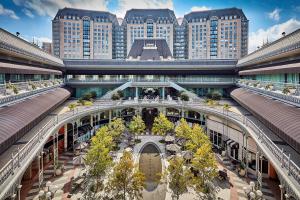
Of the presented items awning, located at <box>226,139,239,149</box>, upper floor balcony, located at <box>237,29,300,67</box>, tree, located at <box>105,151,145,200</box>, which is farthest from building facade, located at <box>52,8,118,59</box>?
tree, located at <box>105,151,145,200</box>

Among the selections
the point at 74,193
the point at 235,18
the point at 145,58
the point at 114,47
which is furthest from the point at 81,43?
the point at 74,193

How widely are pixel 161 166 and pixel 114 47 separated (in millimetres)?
109338

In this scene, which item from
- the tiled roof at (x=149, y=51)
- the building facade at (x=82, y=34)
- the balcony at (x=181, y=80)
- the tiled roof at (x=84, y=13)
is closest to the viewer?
the balcony at (x=181, y=80)

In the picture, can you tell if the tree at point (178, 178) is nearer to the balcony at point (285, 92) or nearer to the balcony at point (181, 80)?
the balcony at point (285, 92)

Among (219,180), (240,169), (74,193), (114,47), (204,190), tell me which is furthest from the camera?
(114,47)

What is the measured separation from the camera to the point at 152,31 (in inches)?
4774

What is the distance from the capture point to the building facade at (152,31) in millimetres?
114562

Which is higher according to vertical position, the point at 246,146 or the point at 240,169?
the point at 246,146

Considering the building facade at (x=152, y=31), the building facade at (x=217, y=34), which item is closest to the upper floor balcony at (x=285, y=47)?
the building facade at (x=217, y=34)

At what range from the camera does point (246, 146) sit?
25781 mm

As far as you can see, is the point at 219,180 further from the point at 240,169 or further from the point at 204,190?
the point at 204,190

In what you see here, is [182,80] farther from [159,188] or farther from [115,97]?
[159,188]

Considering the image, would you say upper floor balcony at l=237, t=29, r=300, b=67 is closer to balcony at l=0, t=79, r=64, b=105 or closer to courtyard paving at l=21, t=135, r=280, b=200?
courtyard paving at l=21, t=135, r=280, b=200

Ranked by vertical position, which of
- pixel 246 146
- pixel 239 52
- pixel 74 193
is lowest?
pixel 74 193
